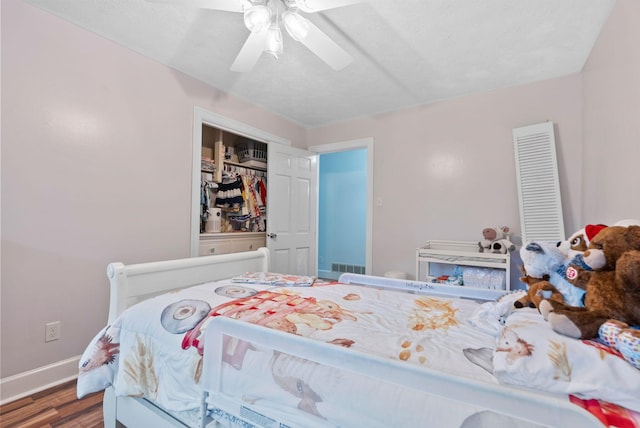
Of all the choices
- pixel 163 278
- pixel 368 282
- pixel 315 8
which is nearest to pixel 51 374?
pixel 163 278

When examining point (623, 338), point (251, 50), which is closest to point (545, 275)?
point (623, 338)

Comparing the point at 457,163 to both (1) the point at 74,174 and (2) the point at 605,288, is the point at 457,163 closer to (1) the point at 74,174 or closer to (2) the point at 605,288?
(2) the point at 605,288

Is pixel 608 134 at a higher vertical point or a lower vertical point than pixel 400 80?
lower

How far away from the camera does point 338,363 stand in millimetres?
760

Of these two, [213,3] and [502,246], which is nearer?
[213,3]

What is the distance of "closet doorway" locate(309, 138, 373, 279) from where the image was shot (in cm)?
480

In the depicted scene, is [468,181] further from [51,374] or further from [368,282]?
[51,374]

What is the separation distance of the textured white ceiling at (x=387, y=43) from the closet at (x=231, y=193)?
0.71 m

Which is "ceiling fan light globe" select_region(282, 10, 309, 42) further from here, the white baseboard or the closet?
the white baseboard

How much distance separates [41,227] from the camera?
5.81 feet

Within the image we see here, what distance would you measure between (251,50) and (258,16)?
0.28 metres

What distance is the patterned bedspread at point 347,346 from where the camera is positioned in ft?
2.23

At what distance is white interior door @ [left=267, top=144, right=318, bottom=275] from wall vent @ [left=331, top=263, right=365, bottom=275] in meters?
1.15

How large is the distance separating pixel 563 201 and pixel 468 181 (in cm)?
74
